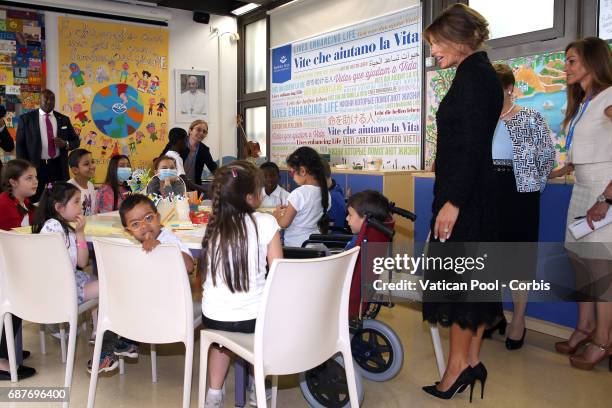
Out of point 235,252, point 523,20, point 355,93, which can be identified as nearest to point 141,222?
point 235,252

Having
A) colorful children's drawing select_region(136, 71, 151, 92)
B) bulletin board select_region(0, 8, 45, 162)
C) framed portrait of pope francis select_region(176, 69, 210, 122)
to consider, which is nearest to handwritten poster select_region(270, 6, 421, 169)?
framed portrait of pope francis select_region(176, 69, 210, 122)

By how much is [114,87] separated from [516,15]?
15.1 ft

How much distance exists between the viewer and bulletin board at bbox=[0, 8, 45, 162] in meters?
5.84

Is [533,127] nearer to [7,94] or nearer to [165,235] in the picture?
[165,235]

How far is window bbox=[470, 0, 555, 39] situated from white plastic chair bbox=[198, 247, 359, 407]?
2.90m

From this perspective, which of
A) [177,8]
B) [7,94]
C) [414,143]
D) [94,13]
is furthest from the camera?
[177,8]

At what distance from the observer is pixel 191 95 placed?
A: 7.11 meters

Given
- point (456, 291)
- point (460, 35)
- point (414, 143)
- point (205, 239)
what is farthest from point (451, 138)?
point (414, 143)

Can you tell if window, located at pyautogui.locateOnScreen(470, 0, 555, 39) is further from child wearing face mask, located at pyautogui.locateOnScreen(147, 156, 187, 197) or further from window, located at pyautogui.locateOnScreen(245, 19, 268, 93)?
window, located at pyautogui.locateOnScreen(245, 19, 268, 93)

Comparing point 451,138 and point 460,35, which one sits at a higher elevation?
point 460,35

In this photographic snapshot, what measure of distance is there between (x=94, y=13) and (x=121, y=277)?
17.9 feet

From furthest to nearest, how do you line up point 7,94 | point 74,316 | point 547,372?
point 7,94, point 547,372, point 74,316

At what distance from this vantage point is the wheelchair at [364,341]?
2211 millimetres

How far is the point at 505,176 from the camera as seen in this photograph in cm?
283
